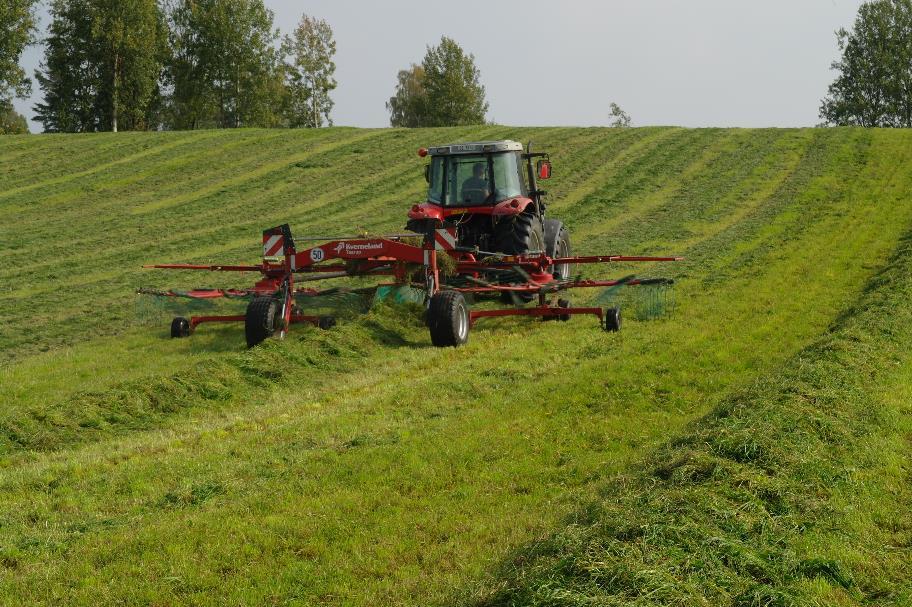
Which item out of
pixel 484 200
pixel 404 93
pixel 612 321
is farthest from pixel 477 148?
pixel 404 93

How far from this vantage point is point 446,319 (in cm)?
1142

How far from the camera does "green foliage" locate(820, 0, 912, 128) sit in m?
60.3

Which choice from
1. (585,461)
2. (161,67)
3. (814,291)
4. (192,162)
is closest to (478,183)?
(814,291)

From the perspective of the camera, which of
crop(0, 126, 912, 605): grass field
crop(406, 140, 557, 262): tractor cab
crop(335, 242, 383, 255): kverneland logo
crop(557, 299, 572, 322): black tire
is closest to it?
crop(0, 126, 912, 605): grass field

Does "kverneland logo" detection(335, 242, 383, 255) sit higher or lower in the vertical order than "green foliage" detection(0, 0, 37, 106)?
lower

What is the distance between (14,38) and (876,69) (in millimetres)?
48710

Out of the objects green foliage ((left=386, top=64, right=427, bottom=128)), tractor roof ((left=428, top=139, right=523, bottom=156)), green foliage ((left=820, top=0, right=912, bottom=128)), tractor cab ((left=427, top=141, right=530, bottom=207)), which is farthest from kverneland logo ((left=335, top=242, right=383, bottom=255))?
green foliage ((left=386, top=64, right=427, bottom=128))

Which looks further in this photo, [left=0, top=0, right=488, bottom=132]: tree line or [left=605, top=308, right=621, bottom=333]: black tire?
[left=0, top=0, right=488, bottom=132]: tree line

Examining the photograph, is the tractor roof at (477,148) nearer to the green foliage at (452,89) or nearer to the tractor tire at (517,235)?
the tractor tire at (517,235)

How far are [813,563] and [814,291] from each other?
9.85m

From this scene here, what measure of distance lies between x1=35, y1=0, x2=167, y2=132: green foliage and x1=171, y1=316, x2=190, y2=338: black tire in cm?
4560

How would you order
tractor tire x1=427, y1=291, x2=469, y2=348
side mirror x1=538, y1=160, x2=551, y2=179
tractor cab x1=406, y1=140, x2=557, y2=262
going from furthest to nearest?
side mirror x1=538, y1=160, x2=551, y2=179
tractor cab x1=406, y1=140, x2=557, y2=262
tractor tire x1=427, y1=291, x2=469, y2=348

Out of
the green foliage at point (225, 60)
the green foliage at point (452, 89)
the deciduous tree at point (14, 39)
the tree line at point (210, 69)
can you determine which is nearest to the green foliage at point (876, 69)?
the tree line at point (210, 69)

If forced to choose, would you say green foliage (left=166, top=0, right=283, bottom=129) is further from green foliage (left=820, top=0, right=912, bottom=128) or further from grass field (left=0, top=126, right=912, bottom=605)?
grass field (left=0, top=126, right=912, bottom=605)
